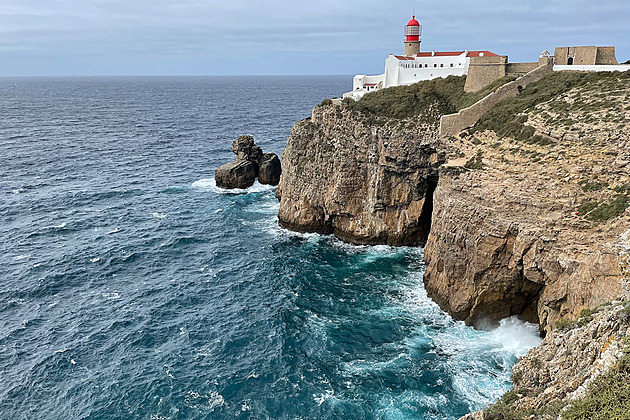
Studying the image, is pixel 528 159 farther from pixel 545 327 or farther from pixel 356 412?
pixel 356 412

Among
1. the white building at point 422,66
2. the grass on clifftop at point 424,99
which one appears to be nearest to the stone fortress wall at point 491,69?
the grass on clifftop at point 424,99

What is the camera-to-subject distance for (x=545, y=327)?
3872cm

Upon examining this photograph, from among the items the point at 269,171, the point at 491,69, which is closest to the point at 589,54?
the point at 491,69

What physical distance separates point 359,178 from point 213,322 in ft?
89.6

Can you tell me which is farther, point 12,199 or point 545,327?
point 12,199

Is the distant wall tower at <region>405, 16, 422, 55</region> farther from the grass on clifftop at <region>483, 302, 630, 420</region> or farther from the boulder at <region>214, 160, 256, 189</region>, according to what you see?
the grass on clifftop at <region>483, 302, 630, 420</region>

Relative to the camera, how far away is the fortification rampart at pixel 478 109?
51906mm

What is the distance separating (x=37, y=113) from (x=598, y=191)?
20279 cm

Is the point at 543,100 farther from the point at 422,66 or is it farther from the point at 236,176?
the point at 236,176

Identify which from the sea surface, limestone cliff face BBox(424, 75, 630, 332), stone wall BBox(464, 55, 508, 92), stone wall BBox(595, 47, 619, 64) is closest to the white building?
stone wall BBox(464, 55, 508, 92)

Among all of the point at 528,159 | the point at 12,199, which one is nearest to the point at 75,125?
the point at 12,199

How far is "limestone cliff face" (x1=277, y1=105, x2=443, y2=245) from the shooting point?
5638 centimetres

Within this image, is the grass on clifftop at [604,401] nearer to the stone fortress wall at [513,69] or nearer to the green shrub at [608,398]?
the green shrub at [608,398]

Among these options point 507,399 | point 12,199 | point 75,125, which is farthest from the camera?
point 75,125
